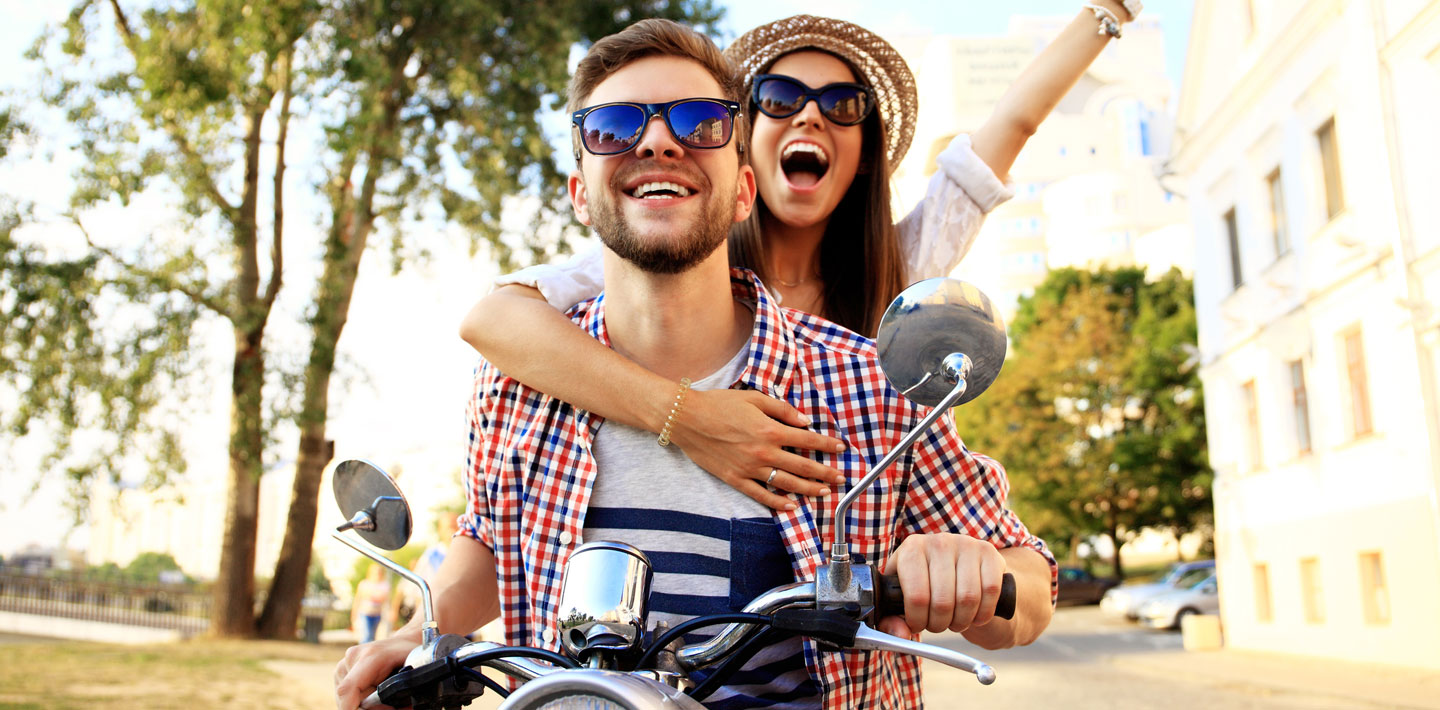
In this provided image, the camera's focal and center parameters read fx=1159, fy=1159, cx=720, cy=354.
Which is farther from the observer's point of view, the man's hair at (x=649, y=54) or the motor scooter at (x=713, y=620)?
the man's hair at (x=649, y=54)

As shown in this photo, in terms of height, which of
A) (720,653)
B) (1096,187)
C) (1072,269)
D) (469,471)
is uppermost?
(1096,187)

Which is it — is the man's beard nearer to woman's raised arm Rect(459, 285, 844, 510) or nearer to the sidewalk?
woman's raised arm Rect(459, 285, 844, 510)

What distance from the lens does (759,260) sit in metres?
2.82

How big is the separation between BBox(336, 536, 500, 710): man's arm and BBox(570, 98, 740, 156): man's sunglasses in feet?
2.30

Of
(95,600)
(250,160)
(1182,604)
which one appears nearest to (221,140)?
(250,160)

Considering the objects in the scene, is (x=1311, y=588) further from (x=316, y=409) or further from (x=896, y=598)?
(x=896, y=598)

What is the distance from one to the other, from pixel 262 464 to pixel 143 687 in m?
4.37

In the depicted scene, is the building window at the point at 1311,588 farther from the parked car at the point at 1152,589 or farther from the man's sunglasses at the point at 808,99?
the man's sunglasses at the point at 808,99

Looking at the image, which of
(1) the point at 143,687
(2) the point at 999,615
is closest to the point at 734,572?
(2) the point at 999,615

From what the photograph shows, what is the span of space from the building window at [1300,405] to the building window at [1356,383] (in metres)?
1.65

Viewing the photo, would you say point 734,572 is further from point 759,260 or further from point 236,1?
point 236,1

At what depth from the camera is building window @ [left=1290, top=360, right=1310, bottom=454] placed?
56.3ft

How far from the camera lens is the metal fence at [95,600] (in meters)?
20.7

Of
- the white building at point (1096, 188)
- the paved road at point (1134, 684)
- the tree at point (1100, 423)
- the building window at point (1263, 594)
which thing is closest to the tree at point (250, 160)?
the paved road at point (1134, 684)
